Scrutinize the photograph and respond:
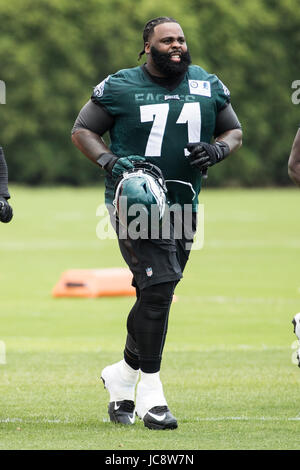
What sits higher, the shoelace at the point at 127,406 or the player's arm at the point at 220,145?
the player's arm at the point at 220,145

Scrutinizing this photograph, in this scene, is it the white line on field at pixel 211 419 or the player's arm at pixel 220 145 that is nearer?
the player's arm at pixel 220 145

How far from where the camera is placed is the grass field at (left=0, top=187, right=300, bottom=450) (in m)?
5.88

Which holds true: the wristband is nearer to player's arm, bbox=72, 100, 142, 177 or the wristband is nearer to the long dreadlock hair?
player's arm, bbox=72, 100, 142, 177

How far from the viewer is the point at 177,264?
6176 millimetres

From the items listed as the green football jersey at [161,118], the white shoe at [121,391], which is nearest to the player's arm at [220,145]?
the green football jersey at [161,118]

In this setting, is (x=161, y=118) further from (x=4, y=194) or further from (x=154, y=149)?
(x=4, y=194)

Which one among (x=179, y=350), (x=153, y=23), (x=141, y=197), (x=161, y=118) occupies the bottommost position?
(x=179, y=350)

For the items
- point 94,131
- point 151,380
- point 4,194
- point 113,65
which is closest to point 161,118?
point 94,131

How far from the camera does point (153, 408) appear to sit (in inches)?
238

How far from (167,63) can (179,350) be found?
15.1 ft

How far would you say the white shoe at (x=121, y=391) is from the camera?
635 centimetres

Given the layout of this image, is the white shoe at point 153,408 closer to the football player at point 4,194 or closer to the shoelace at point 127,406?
the shoelace at point 127,406

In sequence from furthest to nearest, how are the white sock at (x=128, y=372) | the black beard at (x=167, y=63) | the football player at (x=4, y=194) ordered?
the football player at (x=4, y=194) → the white sock at (x=128, y=372) → the black beard at (x=167, y=63)

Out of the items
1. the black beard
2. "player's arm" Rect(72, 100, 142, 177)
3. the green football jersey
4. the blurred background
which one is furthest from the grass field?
the blurred background
